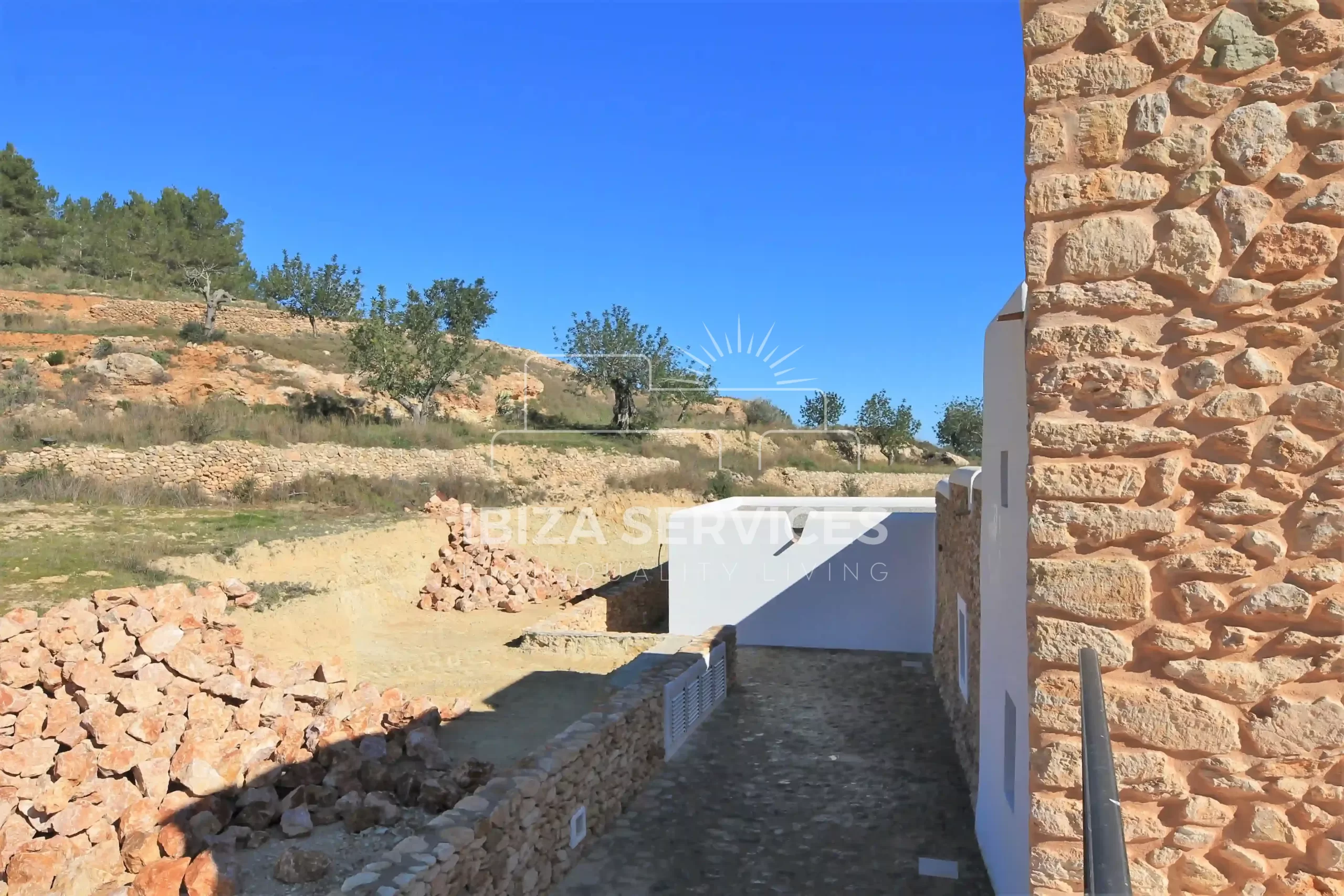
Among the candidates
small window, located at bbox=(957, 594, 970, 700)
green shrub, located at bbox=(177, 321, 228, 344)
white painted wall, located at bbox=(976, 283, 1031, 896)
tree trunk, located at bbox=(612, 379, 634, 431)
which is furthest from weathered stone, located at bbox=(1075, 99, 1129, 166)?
green shrub, located at bbox=(177, 321, 228, 344)

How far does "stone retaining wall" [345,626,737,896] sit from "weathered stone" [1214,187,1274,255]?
425cm

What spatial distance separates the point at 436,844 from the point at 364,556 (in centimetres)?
1057

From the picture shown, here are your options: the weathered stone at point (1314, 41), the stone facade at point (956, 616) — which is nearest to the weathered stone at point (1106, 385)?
the weathered stone at point (1314, 41)

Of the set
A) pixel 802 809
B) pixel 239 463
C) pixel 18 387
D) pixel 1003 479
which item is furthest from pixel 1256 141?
pixel 18 387

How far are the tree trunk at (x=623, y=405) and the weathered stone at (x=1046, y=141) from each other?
32.0 m

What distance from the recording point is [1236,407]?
2.16 metres

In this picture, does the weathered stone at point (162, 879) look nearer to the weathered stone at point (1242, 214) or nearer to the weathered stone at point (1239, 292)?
the weathered stone at point (1239, 292)

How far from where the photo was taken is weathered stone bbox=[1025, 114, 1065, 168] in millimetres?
2311

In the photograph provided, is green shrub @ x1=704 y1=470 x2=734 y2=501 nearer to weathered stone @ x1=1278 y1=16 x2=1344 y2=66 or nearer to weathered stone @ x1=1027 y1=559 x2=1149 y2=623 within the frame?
weathered stone @ x1=1027 y1=559 x2=1149 y2=623

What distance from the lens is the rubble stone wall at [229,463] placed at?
18.7 meters

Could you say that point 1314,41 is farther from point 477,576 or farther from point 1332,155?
point 477,576

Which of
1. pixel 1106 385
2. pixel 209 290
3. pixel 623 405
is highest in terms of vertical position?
pixel 209 290

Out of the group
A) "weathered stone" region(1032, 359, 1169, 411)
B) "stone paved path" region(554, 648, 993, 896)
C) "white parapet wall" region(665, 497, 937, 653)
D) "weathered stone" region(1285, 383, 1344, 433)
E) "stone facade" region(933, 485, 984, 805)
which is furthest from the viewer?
"white parapet wall" region(665, 497, 937, 653)

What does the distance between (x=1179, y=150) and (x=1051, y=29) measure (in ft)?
A: 1.60
